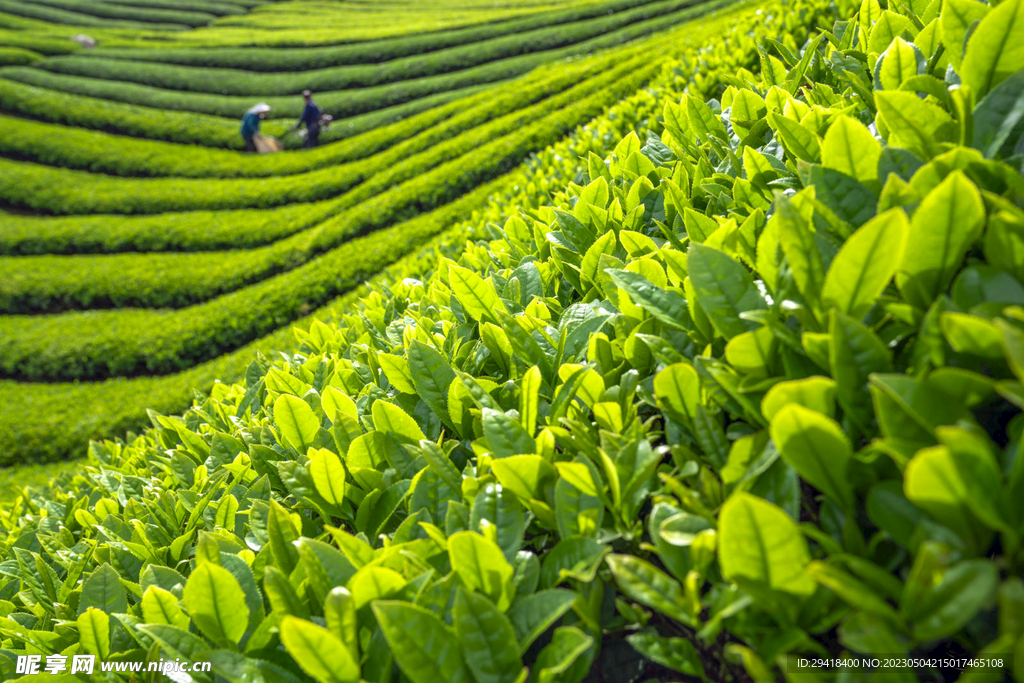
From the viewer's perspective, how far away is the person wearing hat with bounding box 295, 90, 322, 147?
17.1m

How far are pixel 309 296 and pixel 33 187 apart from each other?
1089 cm

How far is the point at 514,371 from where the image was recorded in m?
1.66

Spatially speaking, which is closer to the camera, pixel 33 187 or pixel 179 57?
pixel 33 187

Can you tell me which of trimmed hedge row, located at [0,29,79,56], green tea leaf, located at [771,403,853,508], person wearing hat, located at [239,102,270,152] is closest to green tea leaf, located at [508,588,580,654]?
green tea leaf, located at [771,403,853,508]

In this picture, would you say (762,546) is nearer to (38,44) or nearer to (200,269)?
(200,269)

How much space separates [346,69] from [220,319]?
→ 15.6 metres

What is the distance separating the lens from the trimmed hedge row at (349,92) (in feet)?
61.5

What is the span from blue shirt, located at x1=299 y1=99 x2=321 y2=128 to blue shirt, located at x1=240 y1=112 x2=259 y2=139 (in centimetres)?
133

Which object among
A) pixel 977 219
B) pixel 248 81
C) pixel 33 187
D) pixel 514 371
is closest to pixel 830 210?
pixel 977 219

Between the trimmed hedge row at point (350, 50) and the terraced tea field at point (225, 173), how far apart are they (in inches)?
3.4

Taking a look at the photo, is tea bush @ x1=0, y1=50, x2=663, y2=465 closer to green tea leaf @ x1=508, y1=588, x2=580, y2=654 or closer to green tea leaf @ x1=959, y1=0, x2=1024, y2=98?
green tea leaf @ x1=959, y1=0, x2=1024, y2=98

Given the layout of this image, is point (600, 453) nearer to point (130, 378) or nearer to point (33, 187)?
point (130, 378)

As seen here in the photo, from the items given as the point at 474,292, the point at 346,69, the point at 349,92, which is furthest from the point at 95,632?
the point at 346,69

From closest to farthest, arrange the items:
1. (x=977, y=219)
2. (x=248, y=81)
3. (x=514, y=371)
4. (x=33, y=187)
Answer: (x=977, y=219), (x=514, y=371), (x=33, y=187), (x=248, y=81)
